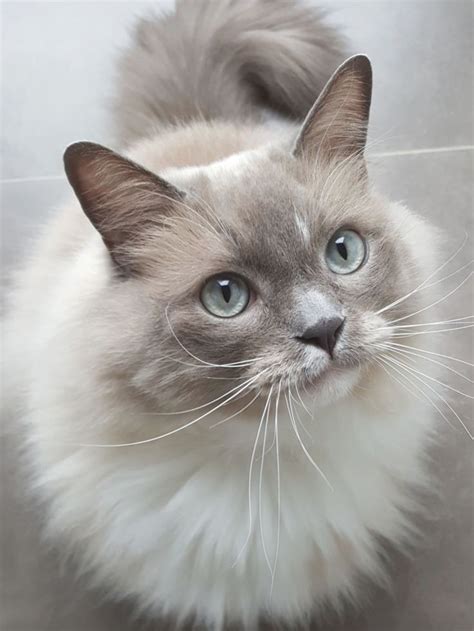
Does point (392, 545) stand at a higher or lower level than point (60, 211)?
lower

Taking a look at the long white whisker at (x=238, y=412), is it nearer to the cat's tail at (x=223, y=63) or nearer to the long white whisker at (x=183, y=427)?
the long white whisker at (x=183, y=427)

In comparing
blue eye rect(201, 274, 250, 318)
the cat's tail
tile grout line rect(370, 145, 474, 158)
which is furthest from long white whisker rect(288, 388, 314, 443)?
tile grout line rect(370, 145, 474, 158)

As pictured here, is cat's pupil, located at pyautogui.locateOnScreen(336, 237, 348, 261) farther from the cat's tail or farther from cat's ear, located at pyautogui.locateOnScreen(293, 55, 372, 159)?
the cat's tail

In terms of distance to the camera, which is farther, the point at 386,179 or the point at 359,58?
the point at 386,179

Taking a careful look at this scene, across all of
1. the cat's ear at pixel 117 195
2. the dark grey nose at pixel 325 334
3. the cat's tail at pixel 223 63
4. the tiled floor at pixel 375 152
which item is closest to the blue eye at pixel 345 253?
the dark grey nose at pixel 325 334

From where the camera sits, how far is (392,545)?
1364 mm

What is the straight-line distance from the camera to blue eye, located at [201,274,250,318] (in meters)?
0.92

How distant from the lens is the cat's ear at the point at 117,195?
916 millimetres

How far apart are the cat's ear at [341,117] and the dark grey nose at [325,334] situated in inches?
12.0

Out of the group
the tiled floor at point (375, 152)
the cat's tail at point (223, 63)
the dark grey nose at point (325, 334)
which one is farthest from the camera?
the cat's tail at point (223, 63)

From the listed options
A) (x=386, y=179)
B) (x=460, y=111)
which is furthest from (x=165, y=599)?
(x=460, y=111)

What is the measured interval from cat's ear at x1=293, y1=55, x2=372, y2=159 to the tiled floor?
390 millimetres

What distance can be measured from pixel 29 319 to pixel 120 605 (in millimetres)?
612

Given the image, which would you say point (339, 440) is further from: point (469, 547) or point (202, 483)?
point (469, 547)
